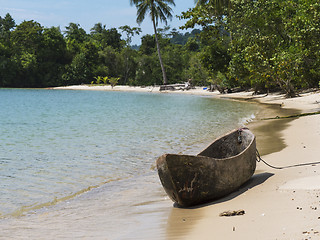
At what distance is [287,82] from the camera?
27.2m

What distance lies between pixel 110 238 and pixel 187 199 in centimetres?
137

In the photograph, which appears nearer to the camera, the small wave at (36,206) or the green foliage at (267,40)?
the small wave at (36,206)

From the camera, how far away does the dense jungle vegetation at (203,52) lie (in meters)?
20.1

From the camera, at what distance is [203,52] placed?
37.8 m

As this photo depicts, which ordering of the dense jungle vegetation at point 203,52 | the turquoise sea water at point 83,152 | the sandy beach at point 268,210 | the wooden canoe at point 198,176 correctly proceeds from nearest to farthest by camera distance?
the sandy beach at point 268,210
the wooden canoe at point 198,176
the turquoise sea water at point 83,152
the dense jungle vegetation at point 203,52

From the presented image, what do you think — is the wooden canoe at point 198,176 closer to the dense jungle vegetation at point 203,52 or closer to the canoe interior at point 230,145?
the canoe interior at point 230,145

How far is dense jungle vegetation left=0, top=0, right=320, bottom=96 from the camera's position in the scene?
20109mm

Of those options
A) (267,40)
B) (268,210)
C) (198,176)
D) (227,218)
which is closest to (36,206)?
(198,176)

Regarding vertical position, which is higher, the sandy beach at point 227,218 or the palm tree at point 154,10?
the palm tree at point 154,10

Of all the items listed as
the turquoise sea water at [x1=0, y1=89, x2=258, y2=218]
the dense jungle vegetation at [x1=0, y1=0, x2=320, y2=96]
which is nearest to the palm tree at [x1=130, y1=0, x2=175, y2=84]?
the dense jungle vegetation at [x1=0, y1=0, x2=320, y2=96]

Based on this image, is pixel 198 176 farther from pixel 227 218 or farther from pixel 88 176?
pixel 88 176

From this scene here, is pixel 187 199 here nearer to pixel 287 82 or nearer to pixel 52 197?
pixel 52 197

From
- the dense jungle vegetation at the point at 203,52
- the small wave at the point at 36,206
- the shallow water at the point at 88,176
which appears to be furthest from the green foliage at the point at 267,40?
the small wave at the point at 36,206

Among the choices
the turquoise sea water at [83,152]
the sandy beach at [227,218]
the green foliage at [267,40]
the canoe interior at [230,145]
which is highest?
the green foliage at [267,40]
